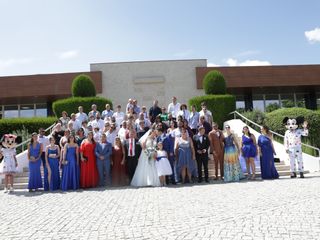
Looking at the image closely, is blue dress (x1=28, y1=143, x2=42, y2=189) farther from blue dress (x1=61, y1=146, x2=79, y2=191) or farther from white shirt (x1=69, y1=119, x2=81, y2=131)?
white shirt (x1=69, y1=119, x2=81, y2=131)

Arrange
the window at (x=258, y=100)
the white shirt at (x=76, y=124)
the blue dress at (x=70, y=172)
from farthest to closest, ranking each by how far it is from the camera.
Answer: the window at (x=258, y=100) → the white shirt at (x=76, y=124) → the blue dress at (x=70, y=172)

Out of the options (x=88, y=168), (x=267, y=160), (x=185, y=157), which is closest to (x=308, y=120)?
(x=267, y=160)

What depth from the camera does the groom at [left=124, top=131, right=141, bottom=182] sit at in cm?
1109

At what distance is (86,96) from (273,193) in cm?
1339

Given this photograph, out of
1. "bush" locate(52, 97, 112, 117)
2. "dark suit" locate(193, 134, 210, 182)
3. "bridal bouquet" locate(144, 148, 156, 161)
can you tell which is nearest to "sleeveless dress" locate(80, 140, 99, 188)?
"bridal bouquet" locate(144, 148, 156, 161)

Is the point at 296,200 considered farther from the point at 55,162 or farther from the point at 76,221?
the point at 55,162

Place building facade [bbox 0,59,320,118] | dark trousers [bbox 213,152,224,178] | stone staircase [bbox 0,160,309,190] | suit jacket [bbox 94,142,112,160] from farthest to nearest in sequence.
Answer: building facade [bbox 0,59,320,118] → stone staircase [bbox 0,160,309,190] → dark trousers [bbox 213,152,224,178] → suit jacket [bbox 94,142,112,160]

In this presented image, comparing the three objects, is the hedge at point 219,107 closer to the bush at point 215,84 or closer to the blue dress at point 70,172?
the bush at point 215,84

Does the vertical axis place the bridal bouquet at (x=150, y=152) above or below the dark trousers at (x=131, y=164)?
above

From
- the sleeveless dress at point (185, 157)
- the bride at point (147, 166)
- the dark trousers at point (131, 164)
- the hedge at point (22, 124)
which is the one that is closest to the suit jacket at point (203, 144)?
the sleeveless dress at point (185, 157)

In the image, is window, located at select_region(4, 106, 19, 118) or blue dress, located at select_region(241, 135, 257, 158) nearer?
blue dress, located at select_region(241, 135, 257, 158)

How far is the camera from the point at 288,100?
2988cm

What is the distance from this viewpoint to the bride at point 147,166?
420 inches

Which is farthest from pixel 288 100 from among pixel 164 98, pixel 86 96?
pixel 86 96
